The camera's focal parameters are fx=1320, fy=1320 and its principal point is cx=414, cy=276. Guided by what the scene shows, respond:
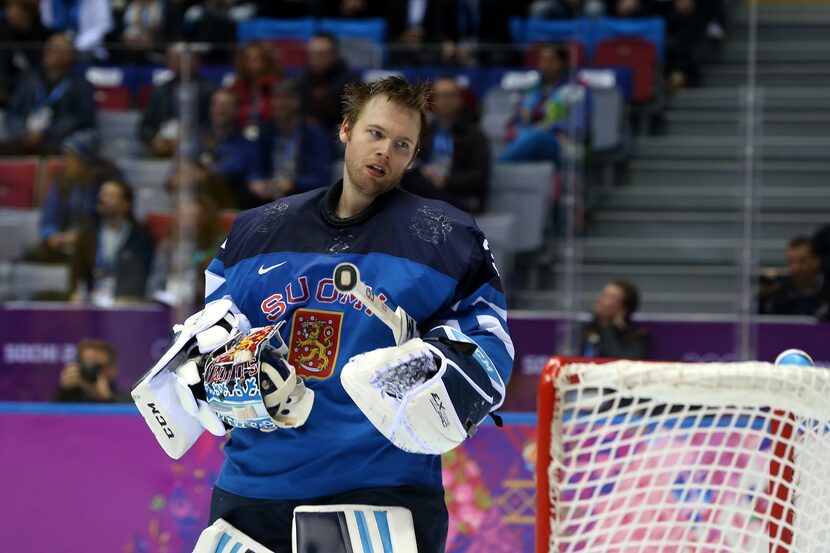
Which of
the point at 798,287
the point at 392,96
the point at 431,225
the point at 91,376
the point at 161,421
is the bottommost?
the point at 91,376

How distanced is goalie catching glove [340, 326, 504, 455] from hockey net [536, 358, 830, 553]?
0.21 metres

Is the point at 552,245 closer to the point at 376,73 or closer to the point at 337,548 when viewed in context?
the point at 376,73

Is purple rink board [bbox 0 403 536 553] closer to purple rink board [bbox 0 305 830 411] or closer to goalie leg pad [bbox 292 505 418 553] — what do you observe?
purple rink board [bbox 0 305 830 411]

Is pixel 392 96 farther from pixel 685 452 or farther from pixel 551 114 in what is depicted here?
pixel 551 114

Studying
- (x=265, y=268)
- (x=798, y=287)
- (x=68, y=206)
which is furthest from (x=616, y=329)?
(x=265, y=268)

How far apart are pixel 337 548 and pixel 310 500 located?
108mm

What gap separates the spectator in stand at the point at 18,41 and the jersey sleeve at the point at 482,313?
4.15m

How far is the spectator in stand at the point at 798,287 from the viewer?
5.60 m

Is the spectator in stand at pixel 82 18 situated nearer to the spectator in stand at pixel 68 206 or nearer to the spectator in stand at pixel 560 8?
the spectator in stand at pixel 68 206

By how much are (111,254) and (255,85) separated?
99cm

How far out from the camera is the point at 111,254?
5898mm

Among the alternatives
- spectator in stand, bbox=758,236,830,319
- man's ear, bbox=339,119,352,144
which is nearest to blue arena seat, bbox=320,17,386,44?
spectator in stand, bbox=758,236,830,319

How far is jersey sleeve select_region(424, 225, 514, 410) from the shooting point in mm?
2410

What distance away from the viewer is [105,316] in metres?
5.88
